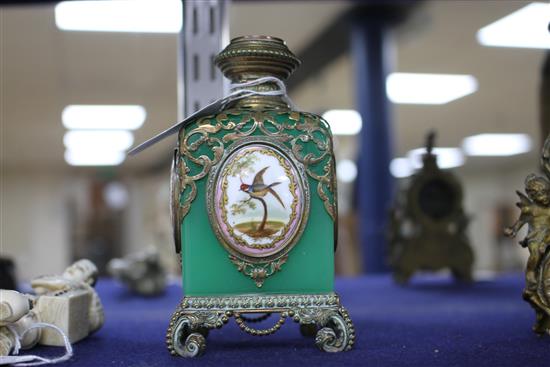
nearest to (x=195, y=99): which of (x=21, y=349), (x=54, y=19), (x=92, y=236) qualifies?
(x=21, y=349)

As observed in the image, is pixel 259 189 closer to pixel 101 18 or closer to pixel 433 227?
pixel 433 227

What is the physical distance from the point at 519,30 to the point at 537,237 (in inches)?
133

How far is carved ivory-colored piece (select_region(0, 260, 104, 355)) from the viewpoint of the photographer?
2.72ft

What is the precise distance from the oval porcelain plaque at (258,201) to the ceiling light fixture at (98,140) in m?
6.36

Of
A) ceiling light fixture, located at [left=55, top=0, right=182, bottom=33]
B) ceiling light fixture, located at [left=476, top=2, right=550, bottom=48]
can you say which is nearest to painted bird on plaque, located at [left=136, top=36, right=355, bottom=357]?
ceiling light fixture, located at [left=55, top=0, right=182, bottom=33]

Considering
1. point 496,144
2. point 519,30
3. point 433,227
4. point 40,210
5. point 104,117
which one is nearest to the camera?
point 433,227

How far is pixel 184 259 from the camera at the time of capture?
898mm

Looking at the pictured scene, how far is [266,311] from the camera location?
880 mm

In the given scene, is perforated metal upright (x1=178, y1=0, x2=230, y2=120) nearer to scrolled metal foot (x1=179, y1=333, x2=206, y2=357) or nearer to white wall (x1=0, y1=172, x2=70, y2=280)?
scrolled metal foot (x1=179, y1=333, x2=206, y2=357)

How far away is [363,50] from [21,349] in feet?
10.5

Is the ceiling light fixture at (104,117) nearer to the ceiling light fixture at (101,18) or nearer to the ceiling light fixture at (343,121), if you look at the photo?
the ceiling light fixture at (343,121)

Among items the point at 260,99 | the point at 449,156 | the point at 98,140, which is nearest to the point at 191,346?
the point at 260,99

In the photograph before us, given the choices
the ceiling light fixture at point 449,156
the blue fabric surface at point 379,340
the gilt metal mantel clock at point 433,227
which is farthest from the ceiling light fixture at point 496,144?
the blue fabric surface at point 379,340

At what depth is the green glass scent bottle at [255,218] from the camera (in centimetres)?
87
